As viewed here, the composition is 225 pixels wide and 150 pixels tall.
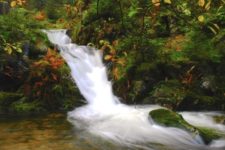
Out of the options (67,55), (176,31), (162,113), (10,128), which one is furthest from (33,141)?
(176,31)

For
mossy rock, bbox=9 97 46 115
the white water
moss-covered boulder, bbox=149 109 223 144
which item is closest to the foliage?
mossy rock, bbox=9 97 46 115

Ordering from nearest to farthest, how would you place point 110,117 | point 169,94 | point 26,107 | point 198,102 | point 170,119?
point 170,119 < point 110,117 < point 26,107 < point 198,102 < point 169,94

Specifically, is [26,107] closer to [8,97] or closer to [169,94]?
[8,97]

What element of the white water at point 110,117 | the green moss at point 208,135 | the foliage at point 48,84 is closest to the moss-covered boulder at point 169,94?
the white water at point 110,117

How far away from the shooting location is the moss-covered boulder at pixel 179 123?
7.00m

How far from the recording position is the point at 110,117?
9312 mm

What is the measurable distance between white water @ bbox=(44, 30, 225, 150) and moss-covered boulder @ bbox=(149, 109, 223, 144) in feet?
0.31

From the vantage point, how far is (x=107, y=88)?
11.5 meters

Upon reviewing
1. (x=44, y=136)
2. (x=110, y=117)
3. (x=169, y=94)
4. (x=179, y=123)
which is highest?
(x=169, y=94)

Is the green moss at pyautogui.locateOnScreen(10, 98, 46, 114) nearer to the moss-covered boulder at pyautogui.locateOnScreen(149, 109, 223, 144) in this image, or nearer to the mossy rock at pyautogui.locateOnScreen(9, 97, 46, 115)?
the mossy rock at pyautogui.locateOnScreen(9, 97, 46, 115)

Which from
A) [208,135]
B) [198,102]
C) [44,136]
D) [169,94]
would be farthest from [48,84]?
[208,135]

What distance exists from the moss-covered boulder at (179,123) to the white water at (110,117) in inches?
3.7

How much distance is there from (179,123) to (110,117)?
7.62ft

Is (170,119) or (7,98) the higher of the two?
(7,98)
